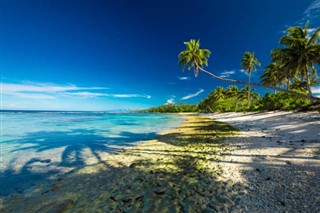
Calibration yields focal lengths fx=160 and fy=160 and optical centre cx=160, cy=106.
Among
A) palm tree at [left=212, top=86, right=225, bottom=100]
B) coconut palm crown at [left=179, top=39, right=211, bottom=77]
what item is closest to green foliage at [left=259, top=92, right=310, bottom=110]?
coconut palm crown at [left=179, top=39, right=211, bottom=77]

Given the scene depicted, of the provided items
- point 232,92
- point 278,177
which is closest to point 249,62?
point 232,92

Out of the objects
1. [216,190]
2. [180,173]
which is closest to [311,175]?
[216,190]

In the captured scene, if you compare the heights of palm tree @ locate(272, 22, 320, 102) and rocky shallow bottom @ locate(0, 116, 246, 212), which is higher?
palm tree @ locate(272, 22, 320, 102)

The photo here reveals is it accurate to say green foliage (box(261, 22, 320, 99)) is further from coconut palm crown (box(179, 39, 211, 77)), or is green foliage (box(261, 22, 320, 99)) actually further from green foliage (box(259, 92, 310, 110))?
coconut palm crown (box(179, 39, 211, 77))

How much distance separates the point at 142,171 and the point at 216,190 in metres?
2.87

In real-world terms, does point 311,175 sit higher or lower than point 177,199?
higher

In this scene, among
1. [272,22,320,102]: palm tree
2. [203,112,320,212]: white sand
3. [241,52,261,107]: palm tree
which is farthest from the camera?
[241,52,261,107]: palm tree

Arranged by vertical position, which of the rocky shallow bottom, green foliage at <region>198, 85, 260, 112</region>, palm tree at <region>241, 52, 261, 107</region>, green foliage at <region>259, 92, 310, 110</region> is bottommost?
the rocky shallow bottom

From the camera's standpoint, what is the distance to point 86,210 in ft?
12.7

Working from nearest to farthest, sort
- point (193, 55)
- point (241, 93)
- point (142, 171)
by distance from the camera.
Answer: point (142, 171) → point (193, 55) → point (241, 93)

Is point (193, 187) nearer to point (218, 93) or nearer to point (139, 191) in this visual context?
point (139, 191)

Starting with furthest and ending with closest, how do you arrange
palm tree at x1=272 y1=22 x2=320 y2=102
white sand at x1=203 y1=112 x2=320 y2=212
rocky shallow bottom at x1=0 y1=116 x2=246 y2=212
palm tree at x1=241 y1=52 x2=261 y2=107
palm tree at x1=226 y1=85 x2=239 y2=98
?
1. palm tree at x1=226 y1=85 x2=239 y2=98
2. palm tree at x1=241 y1=52 x2=261 y2=107
3. palm tree at x1=272 y1=22 x2=320 y2=102
4. rocky shallow bottom at x1=0 y1=116 x2=246 y2=212
5. white sand at x1=203 y1=112 x2=320 y2=212

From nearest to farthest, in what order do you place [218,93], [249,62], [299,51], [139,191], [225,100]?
[139,191], [299,51], [249,62], [218,93], [225,100]

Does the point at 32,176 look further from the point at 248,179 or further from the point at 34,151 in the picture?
the point at 248,179
